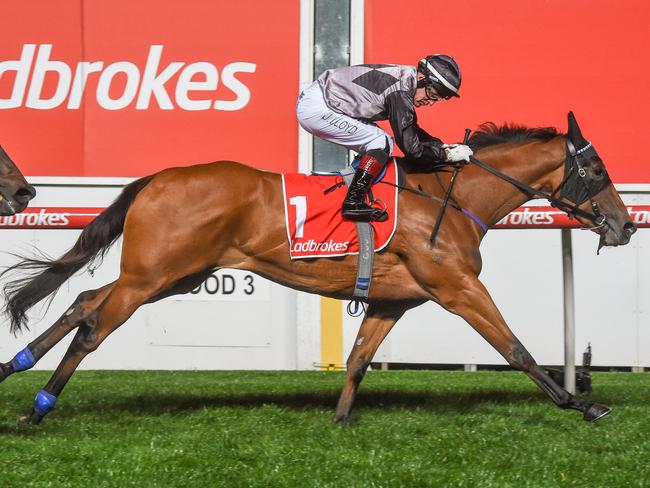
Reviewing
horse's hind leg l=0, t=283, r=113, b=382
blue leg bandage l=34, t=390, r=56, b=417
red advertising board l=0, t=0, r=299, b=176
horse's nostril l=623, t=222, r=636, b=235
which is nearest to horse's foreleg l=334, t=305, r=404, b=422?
horse's nostril l=623, t=222, r=636, b=235

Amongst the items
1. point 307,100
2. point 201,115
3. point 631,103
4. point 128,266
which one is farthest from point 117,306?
point 631,103

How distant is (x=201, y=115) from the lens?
9211 millimetres

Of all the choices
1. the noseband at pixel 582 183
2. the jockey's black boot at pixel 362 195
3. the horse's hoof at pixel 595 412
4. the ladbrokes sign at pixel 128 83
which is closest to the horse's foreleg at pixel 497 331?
the horse's hoof at pixel 595 412

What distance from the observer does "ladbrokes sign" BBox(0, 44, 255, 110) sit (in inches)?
360

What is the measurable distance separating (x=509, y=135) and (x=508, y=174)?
0.34m

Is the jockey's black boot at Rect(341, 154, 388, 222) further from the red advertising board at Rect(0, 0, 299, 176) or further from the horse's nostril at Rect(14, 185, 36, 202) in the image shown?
the red advertising board at Rect(0, 0, 299, 176)

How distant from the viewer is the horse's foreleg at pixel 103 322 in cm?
582

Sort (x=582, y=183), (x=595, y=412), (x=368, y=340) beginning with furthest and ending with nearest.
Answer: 1. (x=368, y=340)
2. (x=582, y=183)
3. (x=595, y=412)

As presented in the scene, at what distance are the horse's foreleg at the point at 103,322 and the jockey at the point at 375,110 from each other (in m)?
1.18

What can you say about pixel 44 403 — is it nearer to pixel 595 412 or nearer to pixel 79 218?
pixel 79 218

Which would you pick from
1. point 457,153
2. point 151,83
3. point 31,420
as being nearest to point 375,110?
point 457,153

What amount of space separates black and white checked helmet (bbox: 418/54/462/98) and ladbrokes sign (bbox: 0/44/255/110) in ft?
11.0

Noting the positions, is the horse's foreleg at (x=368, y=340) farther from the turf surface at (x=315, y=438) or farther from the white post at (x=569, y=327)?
the white post at (x=569, y=327)

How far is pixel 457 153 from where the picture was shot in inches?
243
